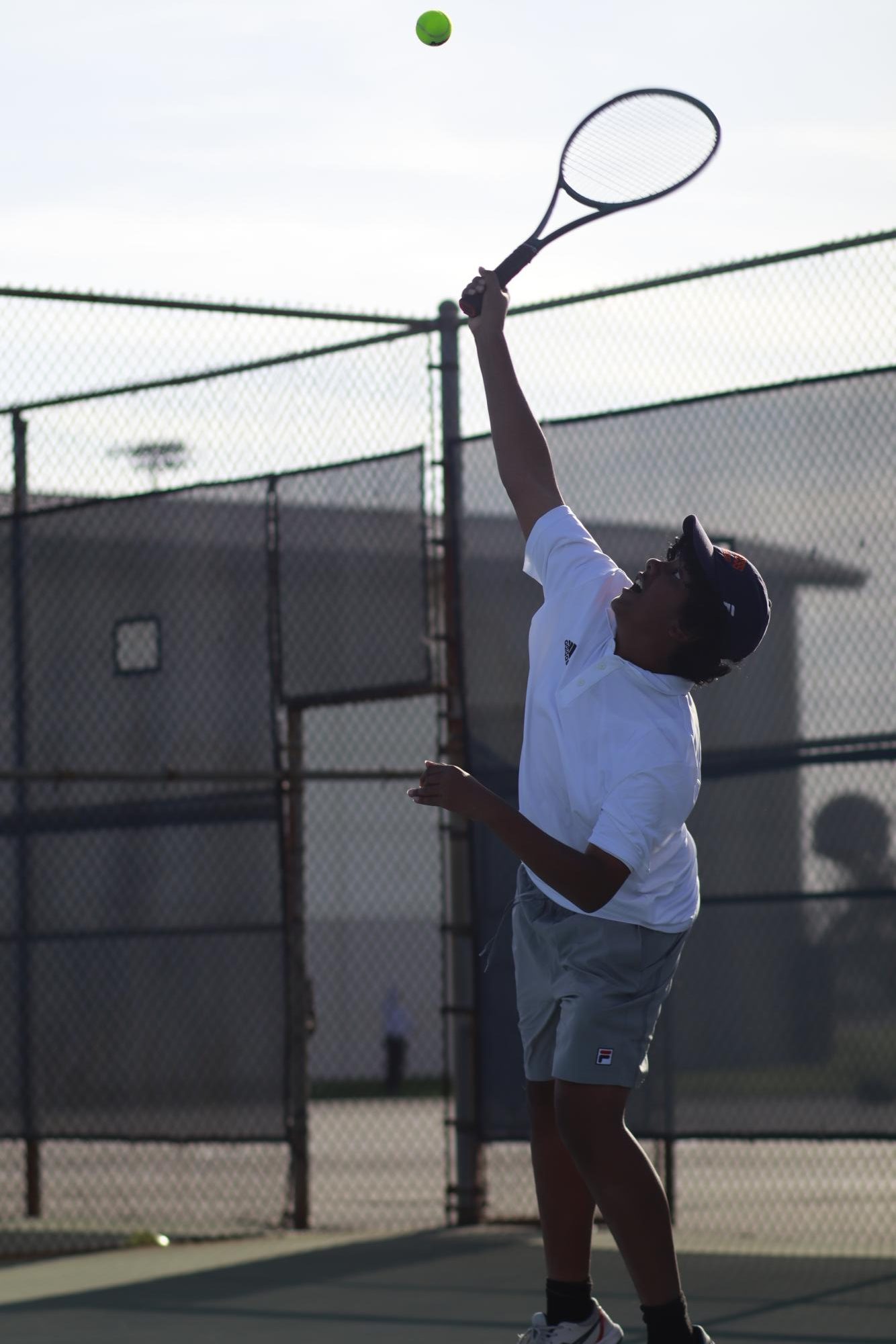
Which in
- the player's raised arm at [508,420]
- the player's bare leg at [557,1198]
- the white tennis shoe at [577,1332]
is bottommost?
the white tennis shoe at [577,1332]

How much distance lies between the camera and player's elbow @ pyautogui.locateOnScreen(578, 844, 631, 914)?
150 inches

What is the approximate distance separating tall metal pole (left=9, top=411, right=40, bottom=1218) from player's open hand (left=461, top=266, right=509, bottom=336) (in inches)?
163

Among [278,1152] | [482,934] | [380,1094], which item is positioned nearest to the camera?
[482,934]

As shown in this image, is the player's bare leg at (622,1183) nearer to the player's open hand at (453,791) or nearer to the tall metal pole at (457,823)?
the player's open hand at (453,791)

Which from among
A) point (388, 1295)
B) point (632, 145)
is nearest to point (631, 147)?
point (632, 145)

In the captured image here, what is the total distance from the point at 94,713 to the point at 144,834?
20.9 inches

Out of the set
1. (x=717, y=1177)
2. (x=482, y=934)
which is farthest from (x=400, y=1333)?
(x=717, y=1177)

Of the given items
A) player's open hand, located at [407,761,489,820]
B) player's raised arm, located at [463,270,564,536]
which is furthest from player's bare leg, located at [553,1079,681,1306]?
player's raised arm, located at [463,270,564,536]

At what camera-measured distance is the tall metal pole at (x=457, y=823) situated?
7570 mm

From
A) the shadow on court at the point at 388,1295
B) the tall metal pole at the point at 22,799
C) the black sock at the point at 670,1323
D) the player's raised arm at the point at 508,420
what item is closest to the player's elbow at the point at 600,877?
the black sock at the point at 670,1323

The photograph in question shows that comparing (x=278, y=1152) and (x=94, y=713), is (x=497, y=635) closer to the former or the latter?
(x=94, y=713)

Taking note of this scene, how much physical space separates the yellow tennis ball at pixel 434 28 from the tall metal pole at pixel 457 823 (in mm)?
1879

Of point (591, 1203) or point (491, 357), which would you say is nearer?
point (591, 1203)

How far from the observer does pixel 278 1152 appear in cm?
1273
